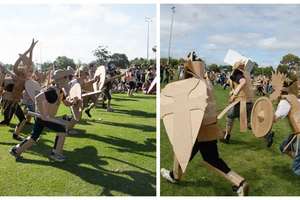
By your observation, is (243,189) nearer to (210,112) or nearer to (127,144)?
(210,112)

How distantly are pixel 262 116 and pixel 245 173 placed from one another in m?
0.91

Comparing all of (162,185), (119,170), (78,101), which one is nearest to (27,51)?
(78,101)

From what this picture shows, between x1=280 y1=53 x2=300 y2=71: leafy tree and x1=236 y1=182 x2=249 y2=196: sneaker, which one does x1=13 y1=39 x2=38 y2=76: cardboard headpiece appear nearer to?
x1=236 y1=182 x2=249 y2=196: sneaker

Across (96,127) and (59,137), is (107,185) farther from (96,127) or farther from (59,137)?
(96,127)

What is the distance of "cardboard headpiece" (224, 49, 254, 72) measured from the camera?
6.04 meters

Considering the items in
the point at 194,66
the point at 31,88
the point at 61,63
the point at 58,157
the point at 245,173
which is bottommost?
the point at 245,173

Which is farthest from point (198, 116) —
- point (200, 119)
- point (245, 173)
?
point (245, 173)

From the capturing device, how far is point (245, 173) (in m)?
5.18

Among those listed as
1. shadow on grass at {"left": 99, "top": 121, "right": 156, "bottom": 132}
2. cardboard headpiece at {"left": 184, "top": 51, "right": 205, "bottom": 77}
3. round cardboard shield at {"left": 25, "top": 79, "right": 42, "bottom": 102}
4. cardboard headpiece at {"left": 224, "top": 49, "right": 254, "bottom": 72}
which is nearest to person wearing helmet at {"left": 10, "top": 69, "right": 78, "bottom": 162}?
round cardboard shield at {"left": 25, "top": 79, "right": 42, "bottom": 102}

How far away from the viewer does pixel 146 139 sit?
7.21 m

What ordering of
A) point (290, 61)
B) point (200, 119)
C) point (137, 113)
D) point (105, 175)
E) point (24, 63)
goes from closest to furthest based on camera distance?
point (200, 119), point (105, 175), point (24, 63), point (137, 113), point (290, 61)

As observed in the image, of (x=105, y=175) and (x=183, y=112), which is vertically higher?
(x=183, y=112)

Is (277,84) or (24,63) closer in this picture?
(277,84)

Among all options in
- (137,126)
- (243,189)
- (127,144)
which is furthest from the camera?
(137,126)
